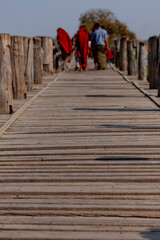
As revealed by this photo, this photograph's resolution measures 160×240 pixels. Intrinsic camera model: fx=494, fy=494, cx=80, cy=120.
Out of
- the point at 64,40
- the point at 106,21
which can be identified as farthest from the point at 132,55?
the point at 106,21

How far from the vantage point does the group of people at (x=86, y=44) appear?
50.4 feet

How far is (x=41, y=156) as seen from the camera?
15.0ft

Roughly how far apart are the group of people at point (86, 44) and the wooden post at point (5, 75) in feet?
29.0

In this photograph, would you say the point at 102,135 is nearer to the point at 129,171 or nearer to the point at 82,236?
the point at 129,171

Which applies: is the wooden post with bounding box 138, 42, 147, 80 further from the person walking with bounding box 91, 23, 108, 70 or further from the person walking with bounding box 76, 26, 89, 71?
the person walking with bounding box 76, 26, 89, 71

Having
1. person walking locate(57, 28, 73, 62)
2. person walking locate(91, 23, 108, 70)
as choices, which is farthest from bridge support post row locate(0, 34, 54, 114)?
Answer: person walking locate(57, 28, 73, 62)

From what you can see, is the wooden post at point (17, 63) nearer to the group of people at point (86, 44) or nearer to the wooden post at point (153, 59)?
the wooden post at point (153, 59)

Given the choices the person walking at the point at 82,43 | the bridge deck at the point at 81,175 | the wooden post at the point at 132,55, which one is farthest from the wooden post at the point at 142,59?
the bridge deck at the point at 81,175

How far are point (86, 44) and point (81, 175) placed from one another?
12.3 metres

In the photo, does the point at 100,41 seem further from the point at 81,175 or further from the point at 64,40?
the point at 81,175

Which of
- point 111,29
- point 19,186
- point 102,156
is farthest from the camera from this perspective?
point 111,29

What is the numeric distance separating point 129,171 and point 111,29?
3561 centimetres

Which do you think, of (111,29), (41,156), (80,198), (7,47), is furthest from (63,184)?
(111,29)

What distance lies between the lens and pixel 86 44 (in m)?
15.9
